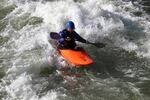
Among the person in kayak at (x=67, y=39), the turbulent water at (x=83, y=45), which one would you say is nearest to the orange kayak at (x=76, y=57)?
the person in kayak at (x=67, y=39)

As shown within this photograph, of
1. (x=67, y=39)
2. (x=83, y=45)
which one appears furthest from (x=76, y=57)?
(x=83, y=45)

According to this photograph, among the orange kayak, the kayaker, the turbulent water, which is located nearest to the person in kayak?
the kayaker

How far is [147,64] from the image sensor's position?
9516 mm

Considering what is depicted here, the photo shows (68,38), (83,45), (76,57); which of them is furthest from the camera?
(83,45)

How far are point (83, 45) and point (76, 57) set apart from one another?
131cm

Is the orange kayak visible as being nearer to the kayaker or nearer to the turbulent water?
the kayaker

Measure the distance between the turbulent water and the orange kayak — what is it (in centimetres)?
30

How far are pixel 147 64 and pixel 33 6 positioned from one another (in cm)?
495

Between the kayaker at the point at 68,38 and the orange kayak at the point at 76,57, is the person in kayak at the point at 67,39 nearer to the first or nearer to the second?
the kayaker at the point at 68,38

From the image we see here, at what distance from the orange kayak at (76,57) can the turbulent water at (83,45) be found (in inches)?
11.6

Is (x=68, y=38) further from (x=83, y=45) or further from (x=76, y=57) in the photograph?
(x=83, y=45)

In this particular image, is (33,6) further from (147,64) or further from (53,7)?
(147,64)

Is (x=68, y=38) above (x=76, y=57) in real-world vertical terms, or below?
above

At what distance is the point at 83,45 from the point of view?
1034 centimetres
